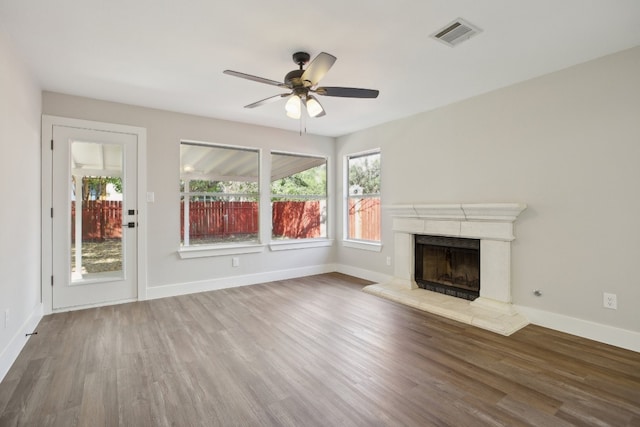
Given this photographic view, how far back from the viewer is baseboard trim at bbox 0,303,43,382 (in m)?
2.27

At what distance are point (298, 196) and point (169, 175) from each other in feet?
6.73

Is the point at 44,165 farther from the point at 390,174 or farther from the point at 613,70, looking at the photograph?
the point at 613,70

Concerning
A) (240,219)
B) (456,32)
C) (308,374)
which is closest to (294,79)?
(456,32)

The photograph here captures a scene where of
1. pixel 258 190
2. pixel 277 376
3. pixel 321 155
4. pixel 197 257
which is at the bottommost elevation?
pixel 277 376

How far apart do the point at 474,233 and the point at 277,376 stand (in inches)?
106

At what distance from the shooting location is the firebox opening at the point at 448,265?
3868mm

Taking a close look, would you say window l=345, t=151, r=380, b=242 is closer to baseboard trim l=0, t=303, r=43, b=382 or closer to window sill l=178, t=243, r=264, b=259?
window sill l=178, t=243, r=264, b=259

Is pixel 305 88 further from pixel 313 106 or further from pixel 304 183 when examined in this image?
pixel 304 183

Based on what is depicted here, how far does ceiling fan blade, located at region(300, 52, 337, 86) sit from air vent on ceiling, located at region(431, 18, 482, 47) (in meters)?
0.85

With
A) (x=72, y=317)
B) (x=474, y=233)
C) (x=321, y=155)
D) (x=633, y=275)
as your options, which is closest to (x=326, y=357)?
(x=474, y=233)

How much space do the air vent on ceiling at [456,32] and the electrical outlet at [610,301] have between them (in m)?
2.48

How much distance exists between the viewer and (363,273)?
17.4 ft

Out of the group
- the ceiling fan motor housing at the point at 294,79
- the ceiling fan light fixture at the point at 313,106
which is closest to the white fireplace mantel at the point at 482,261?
the ceiling fan light fixture at the point at 313,106

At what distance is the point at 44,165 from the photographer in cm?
352
